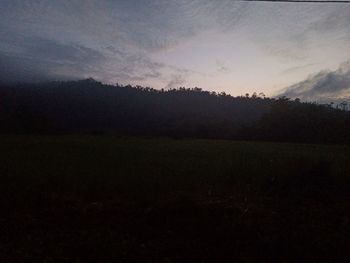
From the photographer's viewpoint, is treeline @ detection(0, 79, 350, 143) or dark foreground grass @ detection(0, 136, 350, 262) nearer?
dark foreground grass @ detection(0, 136, 350, 262)

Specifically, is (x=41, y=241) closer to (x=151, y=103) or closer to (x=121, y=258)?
(x=121, y=258)

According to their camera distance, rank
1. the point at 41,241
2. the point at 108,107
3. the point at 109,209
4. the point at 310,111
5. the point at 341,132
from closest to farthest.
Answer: the point at 41,241
the point at 109,209
the point at 341,132
the point at 310,111
the point at 108,107

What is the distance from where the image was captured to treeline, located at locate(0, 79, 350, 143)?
6169 centimetres

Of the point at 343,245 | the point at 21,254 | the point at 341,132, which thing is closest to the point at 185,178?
the point at 343,245

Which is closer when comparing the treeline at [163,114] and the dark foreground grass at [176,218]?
the dark foreground grass at [176,218]

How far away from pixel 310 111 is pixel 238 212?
198 feet

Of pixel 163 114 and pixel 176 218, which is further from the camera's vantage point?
pixel 163 114

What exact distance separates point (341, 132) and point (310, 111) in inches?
322

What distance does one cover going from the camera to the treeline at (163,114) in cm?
6169

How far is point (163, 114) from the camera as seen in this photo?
102 meters

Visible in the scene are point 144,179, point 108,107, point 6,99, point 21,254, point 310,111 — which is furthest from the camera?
point 108,107

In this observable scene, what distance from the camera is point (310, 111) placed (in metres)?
64.8

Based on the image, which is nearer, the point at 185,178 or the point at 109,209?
the point at 109,209

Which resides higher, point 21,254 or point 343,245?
point 343,245
